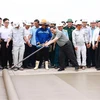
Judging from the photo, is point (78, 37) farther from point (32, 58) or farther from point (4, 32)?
point (4, 32)

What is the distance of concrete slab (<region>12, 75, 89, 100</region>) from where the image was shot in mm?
6242

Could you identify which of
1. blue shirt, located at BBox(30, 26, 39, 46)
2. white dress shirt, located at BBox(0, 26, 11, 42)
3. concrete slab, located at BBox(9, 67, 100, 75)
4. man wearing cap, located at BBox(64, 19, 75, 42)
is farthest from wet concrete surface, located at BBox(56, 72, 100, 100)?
white dress shirt, located at BBox(0, 26, 11, 42)

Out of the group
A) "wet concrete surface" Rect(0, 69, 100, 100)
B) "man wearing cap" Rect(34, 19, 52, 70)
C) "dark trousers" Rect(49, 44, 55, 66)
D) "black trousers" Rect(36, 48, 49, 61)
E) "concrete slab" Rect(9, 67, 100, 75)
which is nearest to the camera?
"wet concrete surface" Rect(0, 69, 100, 100)

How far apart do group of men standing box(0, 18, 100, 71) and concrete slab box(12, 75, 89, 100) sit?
154 centimetres

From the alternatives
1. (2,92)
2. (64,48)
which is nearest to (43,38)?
(64,48)

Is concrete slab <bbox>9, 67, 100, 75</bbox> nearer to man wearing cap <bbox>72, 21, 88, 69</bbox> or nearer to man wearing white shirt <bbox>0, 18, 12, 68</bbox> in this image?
man wearing cap <bbox>72, 21, 88, 69</bbox>

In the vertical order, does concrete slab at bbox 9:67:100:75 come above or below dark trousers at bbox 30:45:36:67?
below

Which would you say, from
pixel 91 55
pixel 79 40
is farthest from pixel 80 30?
pixel 91 55

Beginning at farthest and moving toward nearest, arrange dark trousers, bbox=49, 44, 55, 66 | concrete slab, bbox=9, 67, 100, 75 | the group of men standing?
dark trousers, bbox=49, 44, 55, 66, the group of men standing, concrete slab, bbox=9, 67, 100, 75

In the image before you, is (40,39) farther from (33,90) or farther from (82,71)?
(33,90)

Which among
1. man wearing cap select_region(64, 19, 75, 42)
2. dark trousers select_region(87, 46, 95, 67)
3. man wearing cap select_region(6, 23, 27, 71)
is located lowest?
dark trousers select_region(87, 46, 95, 67)

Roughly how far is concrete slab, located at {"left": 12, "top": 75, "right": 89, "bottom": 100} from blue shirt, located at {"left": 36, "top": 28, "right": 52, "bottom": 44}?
1.78 meters

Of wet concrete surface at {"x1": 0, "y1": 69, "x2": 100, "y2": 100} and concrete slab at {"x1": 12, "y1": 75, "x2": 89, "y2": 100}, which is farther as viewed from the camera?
wet concrete surface at {"x1": 0, "y1": 69, "x2": 100, "y2": 100}

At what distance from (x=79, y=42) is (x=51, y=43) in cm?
105
